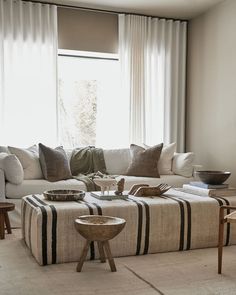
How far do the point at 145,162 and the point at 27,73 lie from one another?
1.87 meters

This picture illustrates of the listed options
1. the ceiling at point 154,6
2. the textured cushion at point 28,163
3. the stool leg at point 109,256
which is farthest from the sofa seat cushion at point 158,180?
the ceiling at point 154,6

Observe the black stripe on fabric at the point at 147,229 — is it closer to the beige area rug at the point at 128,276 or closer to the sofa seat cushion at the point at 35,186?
the beige area rug at the point at 128,276

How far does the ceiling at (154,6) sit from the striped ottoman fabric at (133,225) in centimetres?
280

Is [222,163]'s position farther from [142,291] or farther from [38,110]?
[142,291]

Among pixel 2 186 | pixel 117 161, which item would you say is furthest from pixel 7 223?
pixel 117 161

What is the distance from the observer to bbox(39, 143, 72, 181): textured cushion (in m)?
4.52

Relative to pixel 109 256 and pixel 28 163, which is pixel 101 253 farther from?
pixel 28 163

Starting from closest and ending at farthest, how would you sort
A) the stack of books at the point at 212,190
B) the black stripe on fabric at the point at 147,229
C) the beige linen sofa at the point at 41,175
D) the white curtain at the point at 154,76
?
the black stripe on fabric at the point at 147,229
the stack of books at the point at 212,190
the beige linen sofa at the point at 41,175
the white curtain at the point at 154,76

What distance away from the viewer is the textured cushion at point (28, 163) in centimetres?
457

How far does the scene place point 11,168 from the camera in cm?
416

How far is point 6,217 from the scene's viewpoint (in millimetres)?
3773

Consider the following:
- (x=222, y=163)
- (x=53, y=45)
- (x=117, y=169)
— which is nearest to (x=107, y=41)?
(x=53, y=45)

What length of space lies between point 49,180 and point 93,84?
1.99 metres

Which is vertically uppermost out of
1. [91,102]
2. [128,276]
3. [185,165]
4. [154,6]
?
[154,6]
